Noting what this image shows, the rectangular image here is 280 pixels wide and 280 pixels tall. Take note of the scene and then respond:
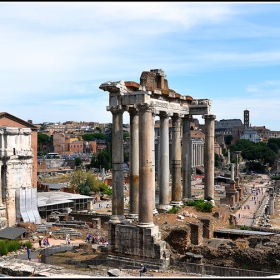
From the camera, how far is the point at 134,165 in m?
22.2

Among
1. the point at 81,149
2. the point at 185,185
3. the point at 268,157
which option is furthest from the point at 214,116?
the point at 81,149

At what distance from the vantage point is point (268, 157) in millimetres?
116750

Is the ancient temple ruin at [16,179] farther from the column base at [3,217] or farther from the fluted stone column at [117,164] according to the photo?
the fluted stone column at [117,164]

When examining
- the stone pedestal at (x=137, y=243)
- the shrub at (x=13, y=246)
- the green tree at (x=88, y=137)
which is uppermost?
the green tree at (x=88, y=137)

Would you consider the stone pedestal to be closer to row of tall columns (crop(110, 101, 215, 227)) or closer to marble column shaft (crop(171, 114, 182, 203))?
row of tall columns (crop(110, 101, 215, 227))

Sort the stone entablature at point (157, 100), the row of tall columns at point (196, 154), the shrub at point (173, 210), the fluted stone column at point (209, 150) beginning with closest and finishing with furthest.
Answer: the stone entablature at point (157, 100), the shrub at point (173, 210), the fluted stone column at point (209, 150), the row of tall columns at point (196, 154)

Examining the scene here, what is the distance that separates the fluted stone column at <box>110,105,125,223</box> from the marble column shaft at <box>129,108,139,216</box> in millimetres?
1194

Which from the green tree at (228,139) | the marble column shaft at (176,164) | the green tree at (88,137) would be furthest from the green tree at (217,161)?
the marble column shaft at (176,164)

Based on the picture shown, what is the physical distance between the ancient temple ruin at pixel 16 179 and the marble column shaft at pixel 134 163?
19.7m

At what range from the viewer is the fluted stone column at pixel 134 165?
22172 millimetres

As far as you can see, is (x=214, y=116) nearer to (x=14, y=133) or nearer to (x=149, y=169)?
(x=149, y=169)

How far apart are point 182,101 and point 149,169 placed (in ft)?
29.3

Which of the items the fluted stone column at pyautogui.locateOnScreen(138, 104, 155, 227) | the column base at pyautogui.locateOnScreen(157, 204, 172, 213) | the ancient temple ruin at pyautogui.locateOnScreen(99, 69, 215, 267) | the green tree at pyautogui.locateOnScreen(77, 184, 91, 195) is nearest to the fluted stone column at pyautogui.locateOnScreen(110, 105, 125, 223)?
the ancient temple ruin at pyautogui.locateOnScreen(99, 69, 215, 267)

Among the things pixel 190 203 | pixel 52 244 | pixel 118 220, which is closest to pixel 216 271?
pixel 118 220
